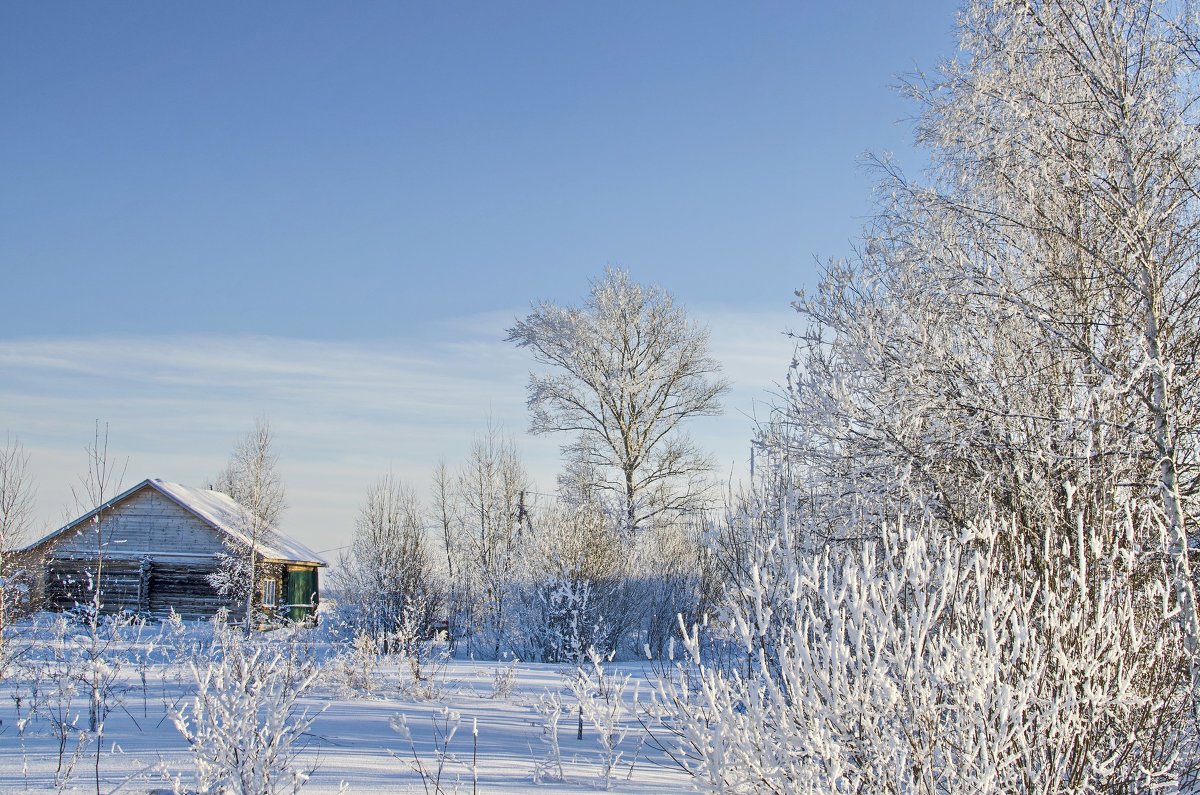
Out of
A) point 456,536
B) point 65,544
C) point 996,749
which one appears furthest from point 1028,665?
point 456,536

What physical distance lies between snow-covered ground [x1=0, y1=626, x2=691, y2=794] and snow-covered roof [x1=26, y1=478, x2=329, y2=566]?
45.4 ft

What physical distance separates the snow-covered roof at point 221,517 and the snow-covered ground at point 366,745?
13833 millimetres

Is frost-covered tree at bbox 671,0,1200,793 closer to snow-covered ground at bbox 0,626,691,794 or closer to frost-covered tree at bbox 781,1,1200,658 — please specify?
frost-covered tree at bbox 781,1,1200,658

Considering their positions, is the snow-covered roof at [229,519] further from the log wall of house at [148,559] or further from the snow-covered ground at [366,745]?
the snow-covered ground at [366,745]

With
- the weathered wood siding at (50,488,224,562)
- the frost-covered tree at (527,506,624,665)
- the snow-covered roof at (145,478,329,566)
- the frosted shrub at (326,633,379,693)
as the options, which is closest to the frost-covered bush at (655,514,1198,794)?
the frosted shrub at (326,633,379,693)

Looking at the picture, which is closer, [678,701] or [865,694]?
[865,694]

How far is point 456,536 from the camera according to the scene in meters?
32.5

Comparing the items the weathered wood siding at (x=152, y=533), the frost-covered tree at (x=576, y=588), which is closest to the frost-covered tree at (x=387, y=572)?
the frost-covered tree at (x=576, y=588)

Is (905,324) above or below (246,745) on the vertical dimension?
above

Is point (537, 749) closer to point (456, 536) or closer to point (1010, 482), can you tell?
point (1010, 482)

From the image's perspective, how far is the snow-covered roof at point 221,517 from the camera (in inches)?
928

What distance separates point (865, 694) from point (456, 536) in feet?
100.0

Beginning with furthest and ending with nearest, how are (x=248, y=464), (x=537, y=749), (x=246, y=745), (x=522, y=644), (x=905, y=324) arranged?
(x=248, y=464)
(x=522, y=644)
(x=905, y=324)
(x=537, y=749)
(x=246, y=745)

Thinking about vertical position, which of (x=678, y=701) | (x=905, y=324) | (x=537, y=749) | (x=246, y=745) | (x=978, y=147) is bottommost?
(x=537, y=749)
